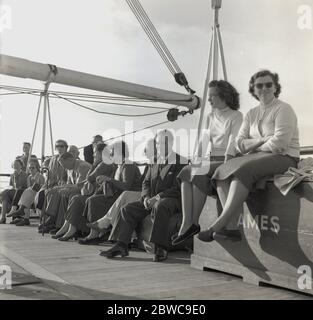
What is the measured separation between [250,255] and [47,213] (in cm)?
385

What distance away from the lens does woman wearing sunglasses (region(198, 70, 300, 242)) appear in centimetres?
312

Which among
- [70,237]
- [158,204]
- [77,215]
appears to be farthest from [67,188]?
[158,204]

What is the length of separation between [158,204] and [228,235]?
116 cm

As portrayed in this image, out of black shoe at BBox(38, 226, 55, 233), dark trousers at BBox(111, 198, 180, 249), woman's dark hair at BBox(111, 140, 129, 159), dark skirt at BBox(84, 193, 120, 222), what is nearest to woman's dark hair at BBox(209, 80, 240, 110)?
dark trousers at BBox(111, 198, 180, 249)

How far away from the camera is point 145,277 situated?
3383mm

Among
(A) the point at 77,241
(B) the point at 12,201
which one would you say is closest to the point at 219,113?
(A) the point at 77,241

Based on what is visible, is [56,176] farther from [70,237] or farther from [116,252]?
[116,252]

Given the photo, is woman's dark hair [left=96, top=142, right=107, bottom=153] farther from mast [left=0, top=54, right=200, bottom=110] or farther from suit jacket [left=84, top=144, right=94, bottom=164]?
mast [left=0, top=54, right=200, bottom=110]

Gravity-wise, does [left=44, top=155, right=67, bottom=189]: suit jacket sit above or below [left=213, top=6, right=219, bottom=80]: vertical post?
below

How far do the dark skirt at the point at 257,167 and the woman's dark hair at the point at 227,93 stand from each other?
0.84 m

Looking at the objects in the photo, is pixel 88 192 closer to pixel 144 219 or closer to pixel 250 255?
pixel 144 219

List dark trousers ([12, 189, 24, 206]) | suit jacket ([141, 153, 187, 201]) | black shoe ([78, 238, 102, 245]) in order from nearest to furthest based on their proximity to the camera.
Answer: suit jacket ([141, 153, 187, 201]), black shoe ([78, 238, 102, 245]), dark trousers ([12, 189, 24, 206])

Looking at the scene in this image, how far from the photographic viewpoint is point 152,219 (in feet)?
14.6

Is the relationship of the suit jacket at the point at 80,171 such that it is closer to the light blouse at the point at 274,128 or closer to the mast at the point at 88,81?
the mast at the point at 88,81
